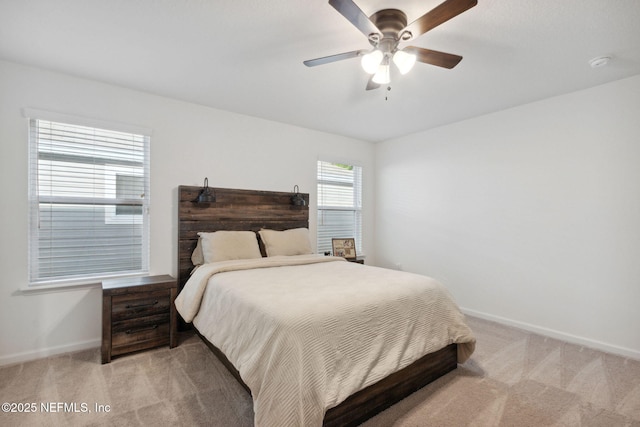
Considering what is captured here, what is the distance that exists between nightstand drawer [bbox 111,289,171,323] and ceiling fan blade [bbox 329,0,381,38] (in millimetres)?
2569

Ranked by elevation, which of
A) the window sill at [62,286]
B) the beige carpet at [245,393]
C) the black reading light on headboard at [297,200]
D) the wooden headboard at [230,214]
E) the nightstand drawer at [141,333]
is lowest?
the beige carpet at [245,393]

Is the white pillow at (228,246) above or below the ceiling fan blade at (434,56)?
below

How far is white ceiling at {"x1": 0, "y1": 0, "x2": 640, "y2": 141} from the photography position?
6.00ft

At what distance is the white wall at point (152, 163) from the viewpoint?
2.48 metres

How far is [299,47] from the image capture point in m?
2.24

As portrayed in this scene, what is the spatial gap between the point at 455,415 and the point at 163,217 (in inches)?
120

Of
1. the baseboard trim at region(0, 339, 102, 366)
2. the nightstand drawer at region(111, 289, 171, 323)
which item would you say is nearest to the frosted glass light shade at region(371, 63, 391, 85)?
the nightstand drawer at region(111, 289, 171, 323)

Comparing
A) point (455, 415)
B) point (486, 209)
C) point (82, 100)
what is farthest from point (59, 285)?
point (486, 209)

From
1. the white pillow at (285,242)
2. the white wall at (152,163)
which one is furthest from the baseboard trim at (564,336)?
the white wall at (152,163)

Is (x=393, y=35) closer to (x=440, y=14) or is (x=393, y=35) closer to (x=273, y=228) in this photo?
(x=440, y=14)

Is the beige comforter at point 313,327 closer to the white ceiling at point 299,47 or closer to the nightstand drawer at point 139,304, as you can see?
the nightstand drawer at point 139,304

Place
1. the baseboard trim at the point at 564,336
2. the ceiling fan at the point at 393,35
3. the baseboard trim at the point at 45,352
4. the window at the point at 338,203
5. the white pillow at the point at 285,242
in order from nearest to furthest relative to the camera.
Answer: the ceiling fan at the point at 393,35 → the baseboard trim at the point at 45,352 → the baseboard trim at the point at 564,336 → the white pillow at the point at 285,242 → the window at the point at 338,203

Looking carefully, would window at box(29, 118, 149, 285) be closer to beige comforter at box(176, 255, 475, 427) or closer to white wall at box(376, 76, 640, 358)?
beige comforter at box(176, 255, 475, 427)

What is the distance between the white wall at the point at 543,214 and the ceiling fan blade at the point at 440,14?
7.64 feet
